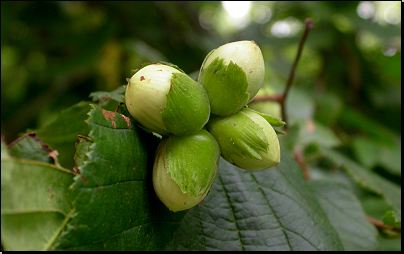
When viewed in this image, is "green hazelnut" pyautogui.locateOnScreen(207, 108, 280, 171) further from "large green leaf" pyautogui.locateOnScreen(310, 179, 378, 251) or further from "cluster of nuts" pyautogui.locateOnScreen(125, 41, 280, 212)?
"large green leaf" pyautogui.locateOnScreen(310, 179, 378, 251)

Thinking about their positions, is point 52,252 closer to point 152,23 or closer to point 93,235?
point 93,235

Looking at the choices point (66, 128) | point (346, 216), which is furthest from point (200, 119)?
point (346, 216)

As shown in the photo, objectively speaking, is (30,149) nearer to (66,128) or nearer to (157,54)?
(66,128)

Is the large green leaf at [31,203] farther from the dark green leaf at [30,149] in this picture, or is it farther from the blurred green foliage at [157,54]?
the blurred green foliage at [157,54]

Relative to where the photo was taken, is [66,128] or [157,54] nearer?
[66,128]

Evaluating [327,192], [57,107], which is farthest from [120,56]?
[327,192]

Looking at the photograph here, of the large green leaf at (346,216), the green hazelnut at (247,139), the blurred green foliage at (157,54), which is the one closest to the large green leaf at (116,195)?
the green hazelnut at (247,139)
